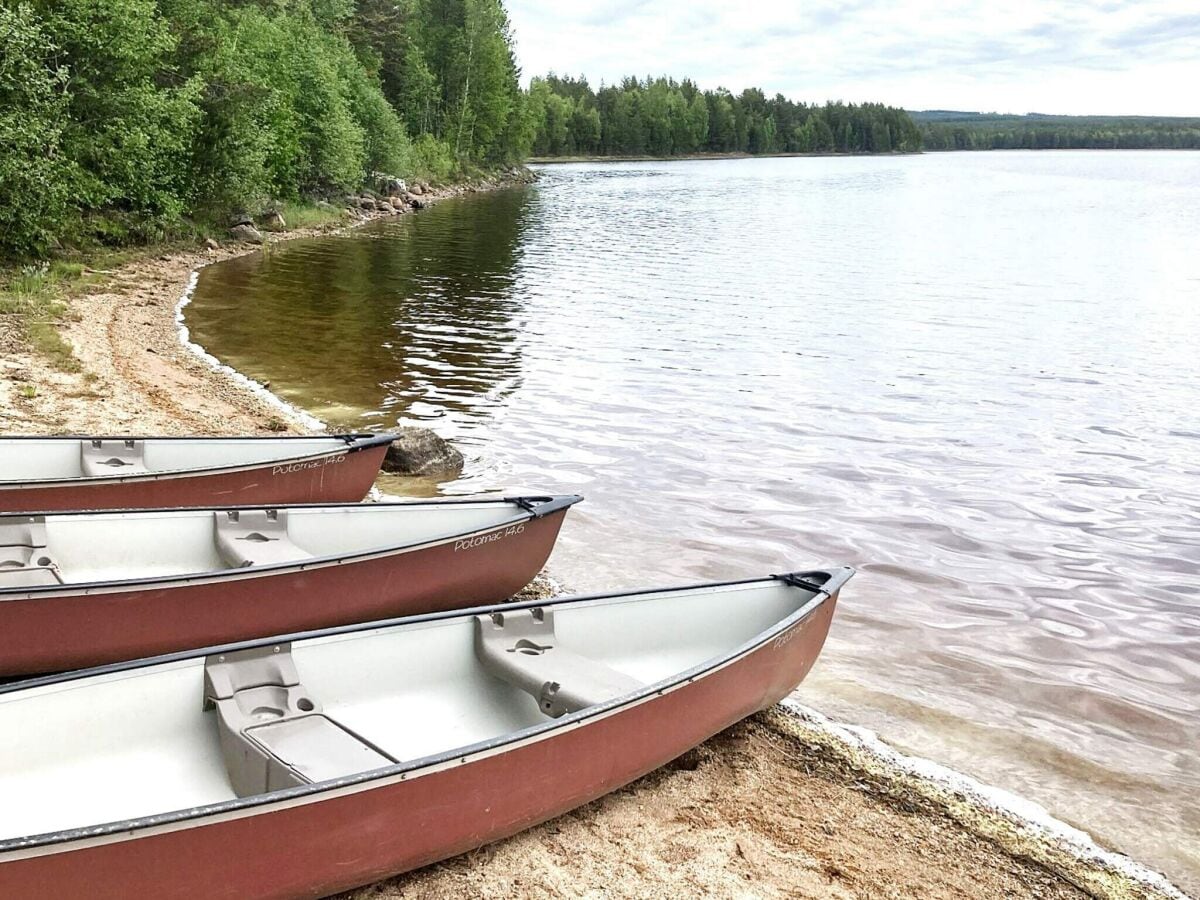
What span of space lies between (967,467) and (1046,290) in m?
17.7

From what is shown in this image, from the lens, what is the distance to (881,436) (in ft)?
47.0

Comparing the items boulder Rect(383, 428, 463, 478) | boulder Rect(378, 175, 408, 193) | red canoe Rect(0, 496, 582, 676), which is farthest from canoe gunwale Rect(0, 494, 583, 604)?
boulder Rect(378, 175, 408, 193)

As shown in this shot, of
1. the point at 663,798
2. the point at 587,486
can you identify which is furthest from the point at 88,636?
the point at 587,486

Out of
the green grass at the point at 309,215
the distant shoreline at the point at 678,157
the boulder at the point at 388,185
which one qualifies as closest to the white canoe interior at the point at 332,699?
the green grass at the point at 309,215

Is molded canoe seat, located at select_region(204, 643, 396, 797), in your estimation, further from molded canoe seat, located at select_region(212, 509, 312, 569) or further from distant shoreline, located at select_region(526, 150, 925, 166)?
distant shoreline, located at select_region(526, 150, 925, 166)

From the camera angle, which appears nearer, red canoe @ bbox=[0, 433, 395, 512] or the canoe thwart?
red canoe @ bbox=[0, 433, 395, 512]

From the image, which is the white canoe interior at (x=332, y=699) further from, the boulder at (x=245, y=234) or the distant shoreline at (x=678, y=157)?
the distant shoreline at (x=678, y=157)

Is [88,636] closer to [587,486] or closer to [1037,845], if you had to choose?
[1037,845]

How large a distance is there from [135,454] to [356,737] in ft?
17.5

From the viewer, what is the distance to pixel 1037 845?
221 inches

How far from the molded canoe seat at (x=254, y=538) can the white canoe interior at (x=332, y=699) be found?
156 cm

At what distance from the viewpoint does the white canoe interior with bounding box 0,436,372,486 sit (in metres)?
8.85

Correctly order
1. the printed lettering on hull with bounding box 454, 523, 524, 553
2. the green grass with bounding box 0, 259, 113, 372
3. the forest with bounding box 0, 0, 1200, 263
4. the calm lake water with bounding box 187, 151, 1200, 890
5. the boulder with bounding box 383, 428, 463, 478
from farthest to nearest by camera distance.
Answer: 1. the forest with bounding box 0, 0, 1200, 263
2. the green grass with bounding box 0, 259, 113, 372
3. the boulder with bounding box 383, 428, 463, 478
4. the printed lettering on hull with bounding box 454, 523, 524, 553
5. the calm lake water with bounding box 187, 151, 1200, 890

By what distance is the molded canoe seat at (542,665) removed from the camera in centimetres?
557
